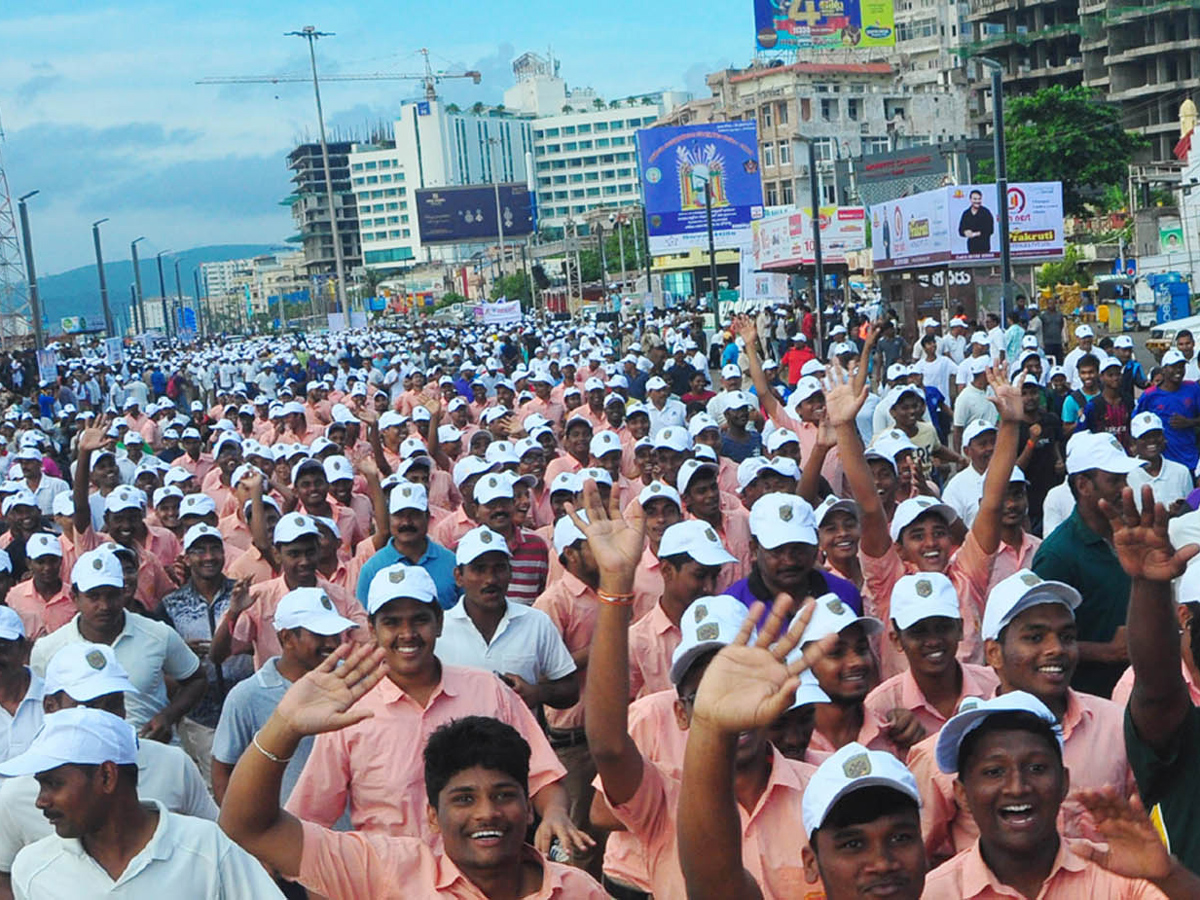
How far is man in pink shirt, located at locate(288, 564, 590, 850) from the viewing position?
4.71m

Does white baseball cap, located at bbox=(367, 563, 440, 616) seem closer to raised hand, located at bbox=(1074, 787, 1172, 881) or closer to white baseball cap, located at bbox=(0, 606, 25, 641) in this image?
white baseball cap, located at bbox=(0, 606, 25, 641)

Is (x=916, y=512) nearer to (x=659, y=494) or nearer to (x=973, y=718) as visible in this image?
(x=659, y=494)

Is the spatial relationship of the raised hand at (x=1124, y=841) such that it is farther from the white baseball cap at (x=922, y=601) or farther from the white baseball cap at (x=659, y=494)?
the white baseball cap at (x=659, y=494)

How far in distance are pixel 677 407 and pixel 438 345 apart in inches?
1238

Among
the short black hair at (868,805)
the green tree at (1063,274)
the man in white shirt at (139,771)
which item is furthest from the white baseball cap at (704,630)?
the green tree at (1063,274)

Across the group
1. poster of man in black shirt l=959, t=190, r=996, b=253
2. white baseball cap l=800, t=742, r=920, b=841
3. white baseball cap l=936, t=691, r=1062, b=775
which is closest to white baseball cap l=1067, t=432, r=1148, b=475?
white baseball cap l=936, t=691, r=1062, b=775

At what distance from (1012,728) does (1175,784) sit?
2.05ft

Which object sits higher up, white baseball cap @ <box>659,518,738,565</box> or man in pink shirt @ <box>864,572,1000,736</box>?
white baseball cap @ <box>659,518,738,565</box>

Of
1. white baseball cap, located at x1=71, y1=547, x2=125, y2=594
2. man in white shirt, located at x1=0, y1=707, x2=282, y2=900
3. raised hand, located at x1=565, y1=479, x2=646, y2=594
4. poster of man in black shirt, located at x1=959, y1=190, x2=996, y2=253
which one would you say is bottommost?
man in white shirt, located at x1=0, y1=707, x2=282, y2=900

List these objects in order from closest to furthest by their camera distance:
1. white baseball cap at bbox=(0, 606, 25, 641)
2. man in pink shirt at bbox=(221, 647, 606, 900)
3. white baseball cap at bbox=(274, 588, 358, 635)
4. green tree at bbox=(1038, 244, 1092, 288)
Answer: man in pink shirt at bbox=(221, 647, 606, 900) < white baseball cap at bbox=(274, 588, 358, 635) < white baseball cap at bbox=(0, 606, 25, 641) < green tree at bbox=(1038, 244, 1092, 288)

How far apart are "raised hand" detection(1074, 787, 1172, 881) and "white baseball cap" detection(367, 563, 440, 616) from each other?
7.89ft

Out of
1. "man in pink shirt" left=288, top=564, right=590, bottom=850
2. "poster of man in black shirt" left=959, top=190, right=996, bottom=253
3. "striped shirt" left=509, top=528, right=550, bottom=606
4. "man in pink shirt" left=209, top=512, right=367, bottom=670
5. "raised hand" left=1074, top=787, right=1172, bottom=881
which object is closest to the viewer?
"raised hand" left=1074, top=787, right=1172, bottom=881

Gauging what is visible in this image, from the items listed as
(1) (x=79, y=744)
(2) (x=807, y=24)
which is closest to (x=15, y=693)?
(1) (x=79, y=744)

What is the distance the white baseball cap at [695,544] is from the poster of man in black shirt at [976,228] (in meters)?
24.4
